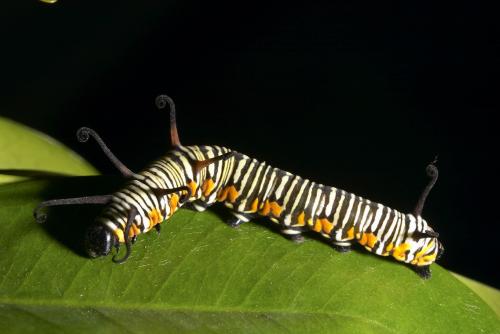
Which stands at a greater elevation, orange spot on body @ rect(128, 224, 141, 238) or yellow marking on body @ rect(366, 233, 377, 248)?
yellow marking on body @ rect(366, 233, 377, 248)

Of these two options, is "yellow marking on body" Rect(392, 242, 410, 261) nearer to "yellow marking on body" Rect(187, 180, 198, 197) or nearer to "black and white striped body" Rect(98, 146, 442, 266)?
"black and white striped body" Rect(98, 146, 442, 266)

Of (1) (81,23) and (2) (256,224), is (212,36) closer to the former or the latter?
(1) (81,23)

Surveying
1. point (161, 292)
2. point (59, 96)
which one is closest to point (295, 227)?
point (161, 292)

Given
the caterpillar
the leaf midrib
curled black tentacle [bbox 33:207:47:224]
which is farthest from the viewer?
the caterpillar

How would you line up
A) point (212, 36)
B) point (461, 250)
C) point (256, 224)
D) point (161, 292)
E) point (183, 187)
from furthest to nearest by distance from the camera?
point (212, 36)
point (461, 250)
point (256, 224)
point (183, 187)
point (161, 292)

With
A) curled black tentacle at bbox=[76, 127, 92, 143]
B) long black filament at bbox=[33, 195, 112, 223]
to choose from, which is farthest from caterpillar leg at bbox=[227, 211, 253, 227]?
curled black tentacle at bbox=[76, 127, 92, 143]

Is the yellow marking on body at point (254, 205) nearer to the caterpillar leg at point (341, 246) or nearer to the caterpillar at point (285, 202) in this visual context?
the caterpillar at point (285, 202)

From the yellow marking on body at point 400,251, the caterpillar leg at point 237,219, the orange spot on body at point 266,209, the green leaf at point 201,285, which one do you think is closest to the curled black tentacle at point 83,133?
the green leaf at point 201,285
